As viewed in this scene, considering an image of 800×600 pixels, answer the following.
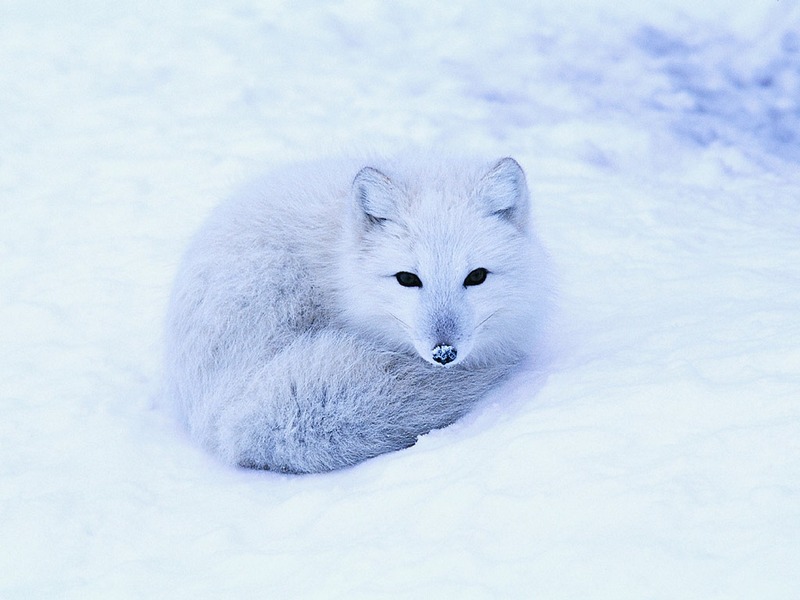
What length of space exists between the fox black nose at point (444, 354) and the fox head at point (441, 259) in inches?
0.7

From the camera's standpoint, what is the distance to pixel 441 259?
3.09m

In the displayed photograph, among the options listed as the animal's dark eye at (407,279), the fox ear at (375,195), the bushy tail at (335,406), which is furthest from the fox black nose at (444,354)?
the fox ear at (375,195)

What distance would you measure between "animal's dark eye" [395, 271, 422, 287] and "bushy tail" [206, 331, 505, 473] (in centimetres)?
26

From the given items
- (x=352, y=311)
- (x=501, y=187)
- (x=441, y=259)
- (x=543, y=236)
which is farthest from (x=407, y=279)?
(x=543, y=236)

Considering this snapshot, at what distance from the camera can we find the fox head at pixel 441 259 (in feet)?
10.1

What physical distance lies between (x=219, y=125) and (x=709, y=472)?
546 cm

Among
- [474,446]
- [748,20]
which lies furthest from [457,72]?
[474,446]

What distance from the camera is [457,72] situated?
26.2 feet

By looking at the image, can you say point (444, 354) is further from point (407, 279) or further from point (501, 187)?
point (501, 187)

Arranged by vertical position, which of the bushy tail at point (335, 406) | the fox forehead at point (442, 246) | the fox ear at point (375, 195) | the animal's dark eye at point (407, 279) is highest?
the fox ear at point (375, 195)

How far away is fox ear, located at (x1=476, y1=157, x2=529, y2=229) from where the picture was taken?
3.29m

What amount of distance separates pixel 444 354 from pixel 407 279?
0.40m

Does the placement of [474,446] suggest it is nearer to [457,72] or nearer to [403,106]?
[403,106]

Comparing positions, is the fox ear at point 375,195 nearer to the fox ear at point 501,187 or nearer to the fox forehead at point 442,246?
the fox forehead at point 442,246
